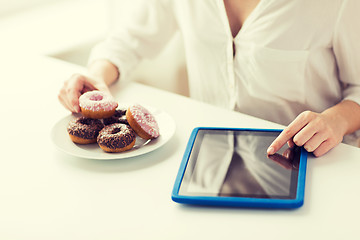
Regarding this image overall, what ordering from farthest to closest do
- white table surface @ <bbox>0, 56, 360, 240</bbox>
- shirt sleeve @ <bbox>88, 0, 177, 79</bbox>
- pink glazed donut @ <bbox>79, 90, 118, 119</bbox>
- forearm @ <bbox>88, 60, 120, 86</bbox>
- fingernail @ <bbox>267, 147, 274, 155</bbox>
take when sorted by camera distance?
1. shirt sleeve @ <bbox>88, 0, 177, 79</bbox>
2. forearm @ <bbox>88, 60, 120, 86</bbox>
3. pink glazed donut @ <bbox>79, 90, 118, 119</bbox>
4. fingernail @ <bbox>267, 147, 274, 155</bbox>
5. white table surface @ <bbox>0, 56, 360, 240</bbox>

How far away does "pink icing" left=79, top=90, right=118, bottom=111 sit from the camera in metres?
0.87

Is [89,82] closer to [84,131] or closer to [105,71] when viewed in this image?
[105,71]

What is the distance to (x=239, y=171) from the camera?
0.73m

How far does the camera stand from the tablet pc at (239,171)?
67 centimetres

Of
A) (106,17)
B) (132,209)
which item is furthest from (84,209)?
(106,17)

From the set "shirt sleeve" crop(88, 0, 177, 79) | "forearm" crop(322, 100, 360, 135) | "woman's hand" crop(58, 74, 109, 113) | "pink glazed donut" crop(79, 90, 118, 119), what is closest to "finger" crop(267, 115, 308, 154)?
"forearm" crop(322, 100, 360, 135)

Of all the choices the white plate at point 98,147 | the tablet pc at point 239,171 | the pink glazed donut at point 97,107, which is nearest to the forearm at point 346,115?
the tablet pc at point 239,171

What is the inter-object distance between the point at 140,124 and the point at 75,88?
25 centimetres

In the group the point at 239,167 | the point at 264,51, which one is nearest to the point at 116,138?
the point at 239,167

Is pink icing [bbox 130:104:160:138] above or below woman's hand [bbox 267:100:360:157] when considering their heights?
above

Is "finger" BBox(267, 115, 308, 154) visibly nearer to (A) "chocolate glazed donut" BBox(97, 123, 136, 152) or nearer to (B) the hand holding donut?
(A) "chocolate glazed donut" BBox(97, 123, 136, 152)

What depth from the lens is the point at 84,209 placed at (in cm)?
70

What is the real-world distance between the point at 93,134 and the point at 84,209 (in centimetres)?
18

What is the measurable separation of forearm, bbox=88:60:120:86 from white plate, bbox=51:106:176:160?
0.72 ft
